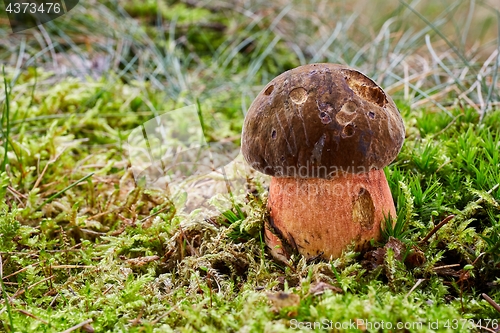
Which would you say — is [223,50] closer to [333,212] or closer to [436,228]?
[333,212]

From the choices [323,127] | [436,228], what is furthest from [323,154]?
[436,228]

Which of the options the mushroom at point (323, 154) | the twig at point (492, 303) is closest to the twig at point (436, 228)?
the mushroom at point (323, 154)

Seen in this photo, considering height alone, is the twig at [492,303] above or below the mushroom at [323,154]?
below

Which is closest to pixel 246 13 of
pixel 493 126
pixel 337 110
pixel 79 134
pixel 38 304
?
pixel 79 134

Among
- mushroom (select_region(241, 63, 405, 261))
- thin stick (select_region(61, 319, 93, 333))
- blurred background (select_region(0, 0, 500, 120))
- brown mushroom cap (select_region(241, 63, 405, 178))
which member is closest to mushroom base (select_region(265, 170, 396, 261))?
mushroom (select_region(241, 63, 405, 261))

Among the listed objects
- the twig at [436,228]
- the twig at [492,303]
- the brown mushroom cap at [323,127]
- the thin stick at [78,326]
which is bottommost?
the thin stick at [78,326]

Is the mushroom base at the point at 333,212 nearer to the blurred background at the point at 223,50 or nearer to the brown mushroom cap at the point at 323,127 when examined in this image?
the brown mushroom cap at the point at 323,127
